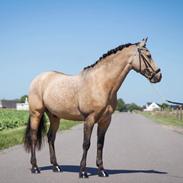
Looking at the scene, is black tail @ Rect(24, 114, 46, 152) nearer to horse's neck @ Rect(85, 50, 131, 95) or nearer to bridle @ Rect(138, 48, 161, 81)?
horse's neck @ Rect(85, 50, 131, 95)

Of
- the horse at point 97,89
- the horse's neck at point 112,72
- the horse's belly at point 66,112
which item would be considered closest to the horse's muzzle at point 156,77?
the horse at point 97,89

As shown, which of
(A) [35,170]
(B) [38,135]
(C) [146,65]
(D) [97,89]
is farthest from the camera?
(B) [38,135]

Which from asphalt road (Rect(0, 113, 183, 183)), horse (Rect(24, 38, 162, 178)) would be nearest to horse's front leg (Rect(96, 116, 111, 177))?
horse (Rect(24, 38, 162, 178))

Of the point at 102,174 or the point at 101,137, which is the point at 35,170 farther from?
the point at 101,137

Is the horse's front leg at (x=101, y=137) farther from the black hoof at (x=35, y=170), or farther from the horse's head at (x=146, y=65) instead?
the black hoof at (x=35, y=170)

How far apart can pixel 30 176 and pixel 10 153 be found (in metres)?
4.43

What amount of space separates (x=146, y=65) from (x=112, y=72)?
2.28 feet

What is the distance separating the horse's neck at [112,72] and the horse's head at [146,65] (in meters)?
0.20

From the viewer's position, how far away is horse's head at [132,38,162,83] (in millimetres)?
8969

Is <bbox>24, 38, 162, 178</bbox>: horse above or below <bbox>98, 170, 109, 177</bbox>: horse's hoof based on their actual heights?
above

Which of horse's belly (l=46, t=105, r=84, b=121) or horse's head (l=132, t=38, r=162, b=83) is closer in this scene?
horse's head (l=132, t=38, r=162, b=83)

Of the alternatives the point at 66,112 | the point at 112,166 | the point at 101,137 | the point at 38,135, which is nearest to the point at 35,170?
the point at 38,135

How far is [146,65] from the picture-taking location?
29.6 ft

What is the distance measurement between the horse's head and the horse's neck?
7.7 inches
